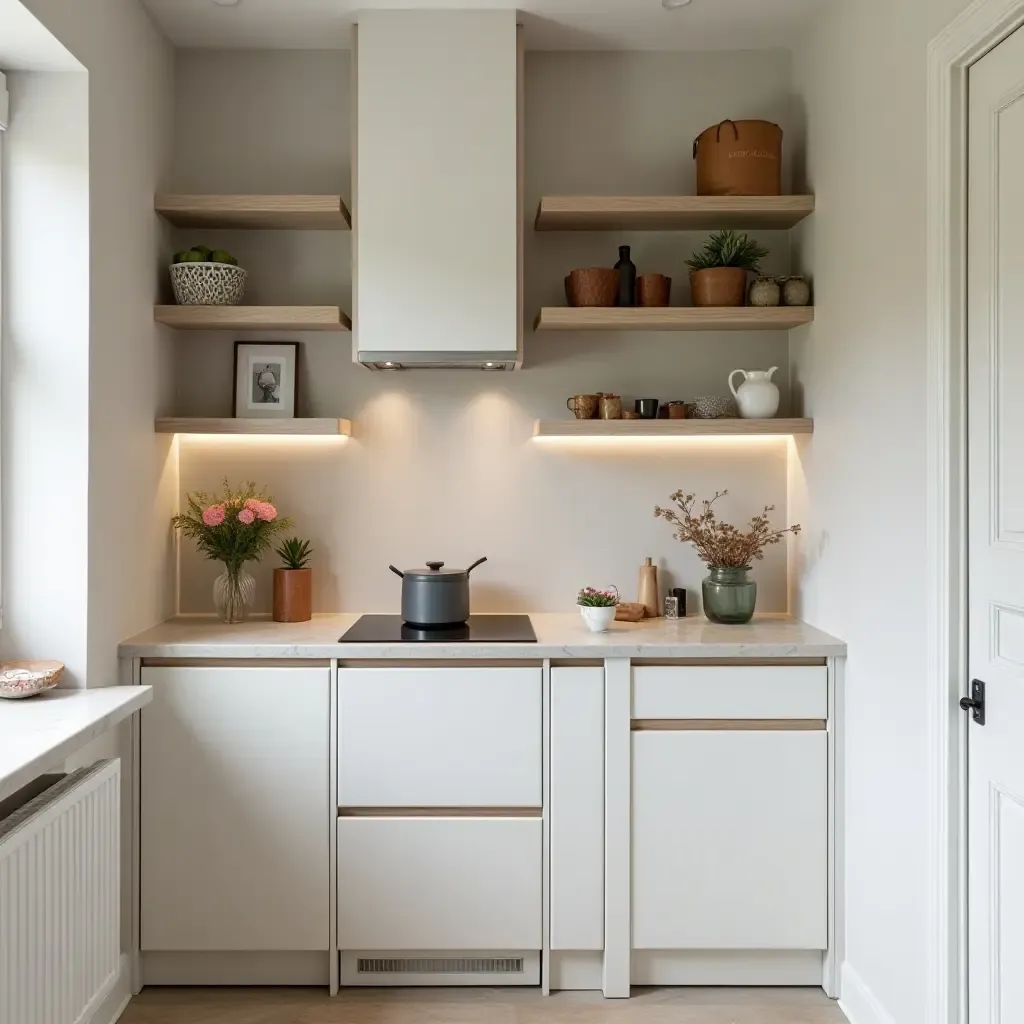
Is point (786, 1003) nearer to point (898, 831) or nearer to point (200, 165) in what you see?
point (898, 831)

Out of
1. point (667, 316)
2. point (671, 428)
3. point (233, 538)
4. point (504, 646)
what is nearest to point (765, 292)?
point (667, 316)

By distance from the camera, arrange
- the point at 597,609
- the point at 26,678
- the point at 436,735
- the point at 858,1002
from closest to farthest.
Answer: the point at 26,678 < the point at 858,1002 < the point at 436,735 < the point at 597,609

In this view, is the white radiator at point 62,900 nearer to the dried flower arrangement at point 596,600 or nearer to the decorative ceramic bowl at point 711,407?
the dried flower arrangement at point 596,600

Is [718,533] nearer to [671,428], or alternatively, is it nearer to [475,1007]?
[671,428]

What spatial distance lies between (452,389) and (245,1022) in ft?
6.24

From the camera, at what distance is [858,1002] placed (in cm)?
241

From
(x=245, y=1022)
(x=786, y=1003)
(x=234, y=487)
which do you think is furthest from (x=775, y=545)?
(x=245, y=1022)

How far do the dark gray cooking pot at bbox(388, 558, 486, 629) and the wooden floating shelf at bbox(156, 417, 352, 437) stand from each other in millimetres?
514

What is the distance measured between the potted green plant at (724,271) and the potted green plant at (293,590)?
147cm

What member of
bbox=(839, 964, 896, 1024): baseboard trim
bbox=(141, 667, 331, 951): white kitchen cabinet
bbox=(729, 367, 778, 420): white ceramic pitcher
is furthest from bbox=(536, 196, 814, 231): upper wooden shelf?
bbox=(839, 964, 896, 1024): baseboard trim

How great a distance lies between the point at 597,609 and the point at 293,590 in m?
0.94

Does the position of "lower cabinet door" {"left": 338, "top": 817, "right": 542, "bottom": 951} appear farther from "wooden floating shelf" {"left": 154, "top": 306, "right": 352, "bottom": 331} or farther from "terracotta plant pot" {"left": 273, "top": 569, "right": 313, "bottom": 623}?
"wooden floating shelf" {"left": 154, "top": 306, "right": 352, "bottom": 331}

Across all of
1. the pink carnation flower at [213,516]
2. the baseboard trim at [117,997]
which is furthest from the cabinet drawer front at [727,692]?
the baseboard trim at [117,997]

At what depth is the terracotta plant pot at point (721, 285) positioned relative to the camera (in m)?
2.84
